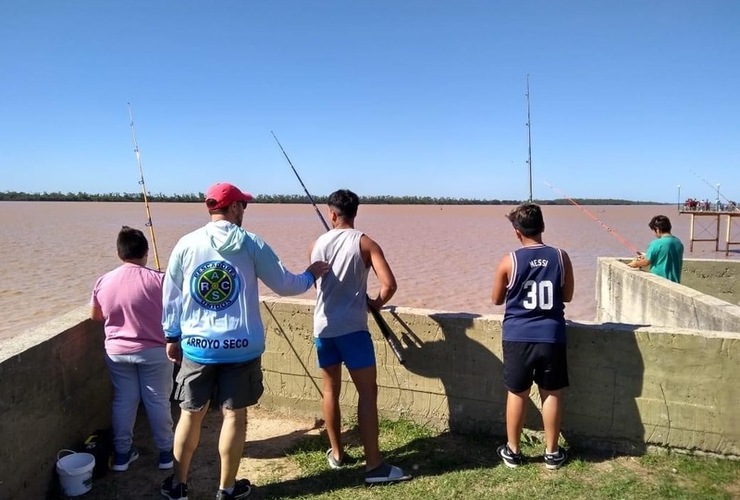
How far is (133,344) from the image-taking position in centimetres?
356

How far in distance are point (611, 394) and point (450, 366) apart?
1101mm

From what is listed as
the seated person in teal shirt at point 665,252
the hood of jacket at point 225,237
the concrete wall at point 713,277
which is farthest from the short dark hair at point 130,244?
the concrete wall at point 713,277

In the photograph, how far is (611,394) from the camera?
367 cm

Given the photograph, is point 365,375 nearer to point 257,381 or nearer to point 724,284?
point 257,381

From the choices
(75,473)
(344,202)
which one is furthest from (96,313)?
(344,202)

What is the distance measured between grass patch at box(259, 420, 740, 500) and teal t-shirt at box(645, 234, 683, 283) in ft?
10.4

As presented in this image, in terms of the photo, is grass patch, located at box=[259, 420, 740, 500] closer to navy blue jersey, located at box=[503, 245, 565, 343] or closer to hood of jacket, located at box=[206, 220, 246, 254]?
navy blue jersey, located at box=[503, 245, 565, 343]

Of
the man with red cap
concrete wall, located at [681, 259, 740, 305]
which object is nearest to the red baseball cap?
the man with red cap

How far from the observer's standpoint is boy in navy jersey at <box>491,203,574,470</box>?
3.35m

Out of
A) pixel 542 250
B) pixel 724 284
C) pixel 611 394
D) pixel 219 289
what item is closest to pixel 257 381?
pixel 219 289

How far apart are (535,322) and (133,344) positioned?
102 inches

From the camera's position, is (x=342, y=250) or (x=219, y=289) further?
(x=342, y=250)

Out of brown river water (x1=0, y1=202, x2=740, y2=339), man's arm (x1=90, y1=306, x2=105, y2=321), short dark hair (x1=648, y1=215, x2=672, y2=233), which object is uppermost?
short dark hair (x1=648, y1=215, x2=672, y2=233)

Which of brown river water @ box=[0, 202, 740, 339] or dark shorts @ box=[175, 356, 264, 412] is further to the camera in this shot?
brown river water @ box=[0, 202, 740, 339]
